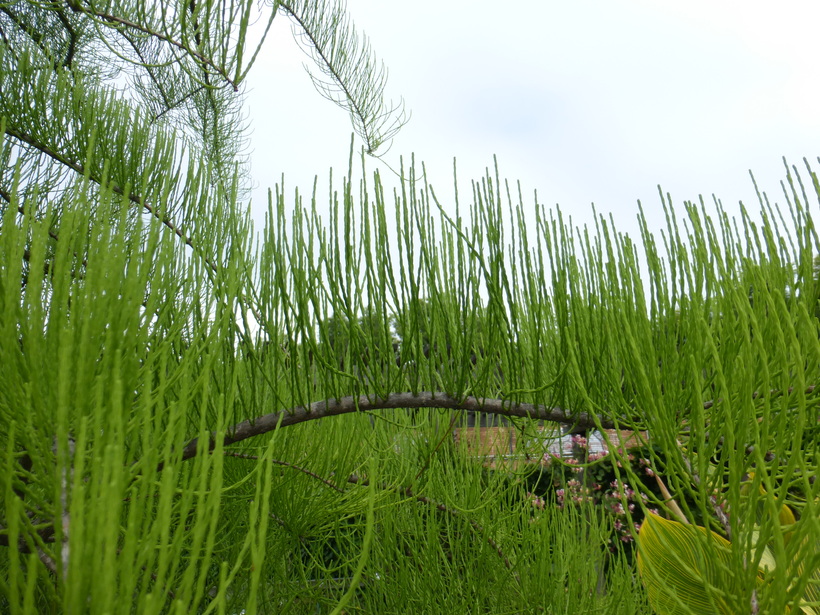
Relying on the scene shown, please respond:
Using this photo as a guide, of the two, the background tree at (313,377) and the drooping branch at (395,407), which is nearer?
the background tree at (313,377)

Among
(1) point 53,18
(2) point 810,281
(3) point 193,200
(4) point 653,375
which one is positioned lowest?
(4) point 653,375

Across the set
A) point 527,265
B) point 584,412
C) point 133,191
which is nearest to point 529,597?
point 584,412

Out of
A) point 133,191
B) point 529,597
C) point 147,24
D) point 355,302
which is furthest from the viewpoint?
point 529,597

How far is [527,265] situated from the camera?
94 centimetres

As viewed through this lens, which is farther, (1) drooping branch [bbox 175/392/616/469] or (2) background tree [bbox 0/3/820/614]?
(1) drooping branch [bbox 175/392/616/469]

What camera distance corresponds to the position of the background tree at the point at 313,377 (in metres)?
0.43

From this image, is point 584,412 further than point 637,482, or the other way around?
point 584,412

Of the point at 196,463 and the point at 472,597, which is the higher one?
the point at 196,463

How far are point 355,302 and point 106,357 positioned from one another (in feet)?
1.52

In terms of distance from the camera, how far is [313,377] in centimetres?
105

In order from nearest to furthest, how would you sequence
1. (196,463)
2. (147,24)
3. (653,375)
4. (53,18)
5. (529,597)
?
(196,463)
(653,375)
(147,24)
(529,597)
(53,18)

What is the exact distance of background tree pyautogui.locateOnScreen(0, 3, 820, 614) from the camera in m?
0.43

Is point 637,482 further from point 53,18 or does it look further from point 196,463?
point 53,18

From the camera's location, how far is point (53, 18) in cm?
227
